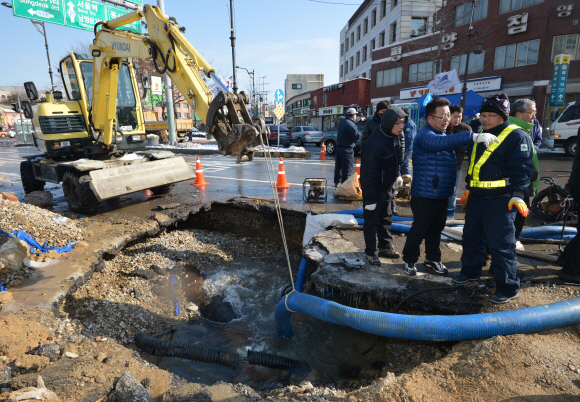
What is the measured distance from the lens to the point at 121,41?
626 cm

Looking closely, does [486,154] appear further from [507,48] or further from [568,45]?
[507,48]

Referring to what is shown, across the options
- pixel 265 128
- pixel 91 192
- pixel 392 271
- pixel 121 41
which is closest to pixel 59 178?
pixel 91 192

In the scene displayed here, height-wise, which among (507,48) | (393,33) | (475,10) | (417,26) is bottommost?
(507,48)

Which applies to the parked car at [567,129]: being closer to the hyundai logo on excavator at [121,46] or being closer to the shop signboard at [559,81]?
the shop signboard at [559,81]

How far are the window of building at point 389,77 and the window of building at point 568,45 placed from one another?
11701 millimetres

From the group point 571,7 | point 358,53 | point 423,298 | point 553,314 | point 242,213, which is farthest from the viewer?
point 358,53

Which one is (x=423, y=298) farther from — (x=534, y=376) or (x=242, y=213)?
(x=242, y=213)

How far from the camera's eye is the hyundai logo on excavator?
20.3 feet

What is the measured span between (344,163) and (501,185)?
189 inches

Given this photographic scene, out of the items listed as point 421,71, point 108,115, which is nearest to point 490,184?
point 108,115

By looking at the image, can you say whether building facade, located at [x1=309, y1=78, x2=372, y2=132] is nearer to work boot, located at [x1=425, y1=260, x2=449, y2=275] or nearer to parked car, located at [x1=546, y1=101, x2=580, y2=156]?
parked car, located at [x1=546, y1=101, x2=580, y2=156]

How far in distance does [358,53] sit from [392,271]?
141ft

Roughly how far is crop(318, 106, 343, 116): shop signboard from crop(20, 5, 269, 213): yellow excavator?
1198 inches

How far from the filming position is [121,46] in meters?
6.29
